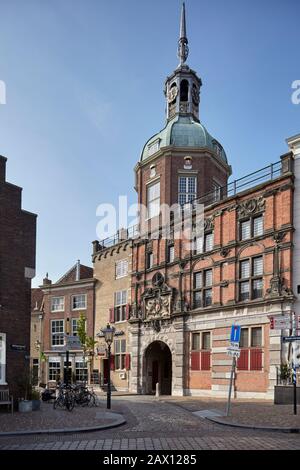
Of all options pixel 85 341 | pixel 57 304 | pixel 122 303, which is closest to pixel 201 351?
pixel 122 303

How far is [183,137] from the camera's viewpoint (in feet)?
126

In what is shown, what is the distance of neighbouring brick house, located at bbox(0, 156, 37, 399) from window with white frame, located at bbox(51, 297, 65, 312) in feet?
85.8

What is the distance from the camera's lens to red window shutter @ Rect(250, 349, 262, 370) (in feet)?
87.2

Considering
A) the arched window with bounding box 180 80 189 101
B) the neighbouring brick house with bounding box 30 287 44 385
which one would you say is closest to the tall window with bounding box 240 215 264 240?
the arched window with bounding box 180 80 189 101

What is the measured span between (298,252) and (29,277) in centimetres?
1368

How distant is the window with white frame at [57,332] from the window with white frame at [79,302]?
2124 millimetres

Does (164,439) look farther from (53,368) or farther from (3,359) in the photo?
(53,368)

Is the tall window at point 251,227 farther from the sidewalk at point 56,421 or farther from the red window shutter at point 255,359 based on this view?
the sidewalk at point 56,421

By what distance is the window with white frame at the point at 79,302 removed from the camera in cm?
4450

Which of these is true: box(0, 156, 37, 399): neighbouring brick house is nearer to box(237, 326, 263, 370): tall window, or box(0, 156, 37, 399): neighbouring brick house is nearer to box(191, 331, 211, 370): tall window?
box(237, 326, 263, 370): tall window

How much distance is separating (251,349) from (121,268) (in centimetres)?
1585

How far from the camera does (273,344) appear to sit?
25625mm

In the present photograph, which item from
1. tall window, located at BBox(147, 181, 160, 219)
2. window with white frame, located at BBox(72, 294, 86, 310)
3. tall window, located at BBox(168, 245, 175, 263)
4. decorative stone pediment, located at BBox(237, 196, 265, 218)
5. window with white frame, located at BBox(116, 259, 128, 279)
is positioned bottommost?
window with white frame, located at BBox(72, 294, 86, 310)
